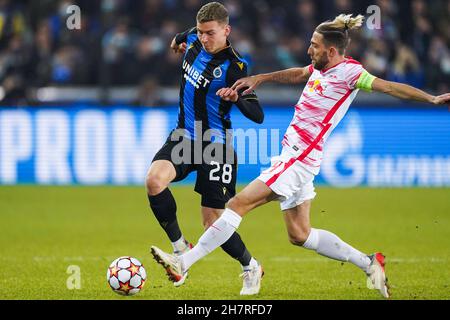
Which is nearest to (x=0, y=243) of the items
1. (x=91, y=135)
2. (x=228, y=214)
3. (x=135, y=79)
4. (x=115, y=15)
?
(x=228, y=214)

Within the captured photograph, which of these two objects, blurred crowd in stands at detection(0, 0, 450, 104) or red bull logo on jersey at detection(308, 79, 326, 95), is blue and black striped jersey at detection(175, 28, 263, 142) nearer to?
red bull logo on jersey at detection(308, 79, 326, 95)

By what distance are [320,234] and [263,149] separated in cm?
733

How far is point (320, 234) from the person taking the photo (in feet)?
24.1

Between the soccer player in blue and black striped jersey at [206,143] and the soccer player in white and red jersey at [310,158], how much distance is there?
37cm

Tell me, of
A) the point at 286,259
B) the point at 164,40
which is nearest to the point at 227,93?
the point at 286,259

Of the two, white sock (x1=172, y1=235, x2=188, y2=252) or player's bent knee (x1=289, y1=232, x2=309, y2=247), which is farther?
white sock (x1=172, y1=235, x2=188, y2=252)

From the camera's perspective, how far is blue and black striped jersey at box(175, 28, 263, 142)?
7637 mm

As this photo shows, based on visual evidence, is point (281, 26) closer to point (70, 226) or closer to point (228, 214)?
point (70, 226)

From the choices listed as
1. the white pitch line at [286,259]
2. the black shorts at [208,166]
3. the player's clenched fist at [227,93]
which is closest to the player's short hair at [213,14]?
the player's clenched fist at [227,93]

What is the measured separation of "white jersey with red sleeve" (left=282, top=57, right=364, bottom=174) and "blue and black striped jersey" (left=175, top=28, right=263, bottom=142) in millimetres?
711

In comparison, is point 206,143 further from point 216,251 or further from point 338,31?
point 216,251

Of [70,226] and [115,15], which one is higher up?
[115,15]

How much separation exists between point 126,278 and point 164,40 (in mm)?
10951

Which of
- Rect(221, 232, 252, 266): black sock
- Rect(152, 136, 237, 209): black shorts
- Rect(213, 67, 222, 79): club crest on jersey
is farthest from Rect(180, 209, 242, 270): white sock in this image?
Rect(213, 67, 222, 79): club crest on jersey
